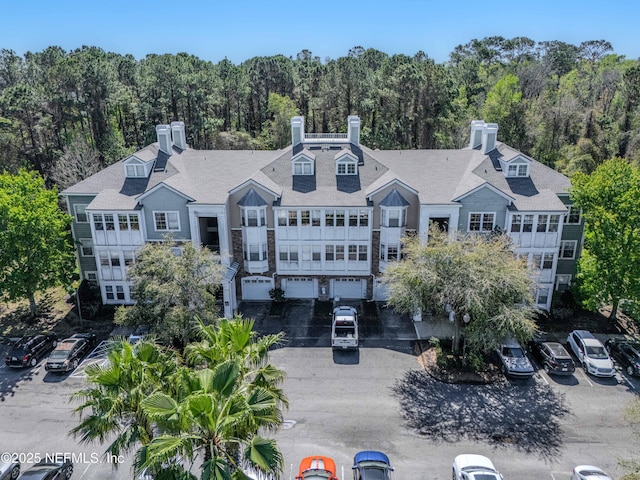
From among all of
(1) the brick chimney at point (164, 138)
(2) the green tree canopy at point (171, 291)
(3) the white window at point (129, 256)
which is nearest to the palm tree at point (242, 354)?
(2) the green tree canopy at point (171, 291)

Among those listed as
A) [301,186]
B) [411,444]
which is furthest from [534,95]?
[411,444]

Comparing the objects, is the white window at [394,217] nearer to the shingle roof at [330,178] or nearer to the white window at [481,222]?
the shingle roof at [330,178]

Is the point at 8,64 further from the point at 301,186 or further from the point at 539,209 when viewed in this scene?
the point at 539,209

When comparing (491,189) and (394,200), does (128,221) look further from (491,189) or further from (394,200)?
(491,189)

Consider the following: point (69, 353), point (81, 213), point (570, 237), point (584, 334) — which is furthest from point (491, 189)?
point (81, 213)

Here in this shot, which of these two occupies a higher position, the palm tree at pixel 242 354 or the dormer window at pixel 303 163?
the dormer window at pixel 303 163

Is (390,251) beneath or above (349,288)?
above
